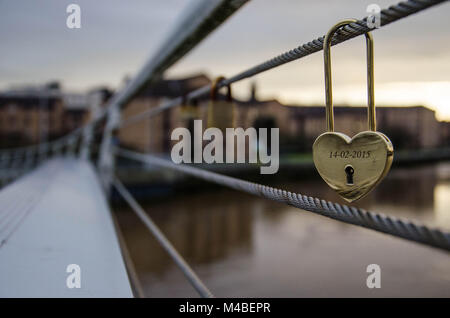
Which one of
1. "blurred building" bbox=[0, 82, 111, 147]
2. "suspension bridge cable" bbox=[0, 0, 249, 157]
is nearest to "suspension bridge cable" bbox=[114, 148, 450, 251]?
"suspension bridge cable" bbox=[0, 0, 249, 157]

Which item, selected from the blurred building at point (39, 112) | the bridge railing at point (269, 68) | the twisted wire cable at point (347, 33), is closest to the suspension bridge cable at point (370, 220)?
the bridge railing at point (269, 68)

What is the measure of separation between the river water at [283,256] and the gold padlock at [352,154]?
638 millimetres

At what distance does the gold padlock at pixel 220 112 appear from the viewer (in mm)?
772

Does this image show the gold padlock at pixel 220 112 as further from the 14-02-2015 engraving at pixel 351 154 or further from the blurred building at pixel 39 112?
the blurred building at pixel 39 112

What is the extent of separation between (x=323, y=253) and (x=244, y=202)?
246 inches

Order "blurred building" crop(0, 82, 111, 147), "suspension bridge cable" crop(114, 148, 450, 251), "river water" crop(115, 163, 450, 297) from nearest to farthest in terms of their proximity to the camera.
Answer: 1. "suspension bridge cable" crop(114, 148, 450, 251)
2. "river water" crop(115, 163, 450, 297)
3. "blurred building" crop(0, 82, 111, 147)

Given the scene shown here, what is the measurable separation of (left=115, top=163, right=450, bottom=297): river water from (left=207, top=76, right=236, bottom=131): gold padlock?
0.52 meters

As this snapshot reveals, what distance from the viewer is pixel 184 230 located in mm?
7316

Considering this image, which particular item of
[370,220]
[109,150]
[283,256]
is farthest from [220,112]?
[283,256]

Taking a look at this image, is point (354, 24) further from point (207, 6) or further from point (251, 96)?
point (251, 96)

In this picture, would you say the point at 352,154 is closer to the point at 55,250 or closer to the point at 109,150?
the point at 55,250

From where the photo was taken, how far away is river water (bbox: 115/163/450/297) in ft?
10.4

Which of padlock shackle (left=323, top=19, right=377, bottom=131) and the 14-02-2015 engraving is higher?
padlock shackle (left=323, top=19, right=377, bottom=131)

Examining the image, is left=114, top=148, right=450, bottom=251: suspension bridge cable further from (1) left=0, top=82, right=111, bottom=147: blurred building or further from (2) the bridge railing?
(1) left=0, top=82, right=111, bottom=147: blurred building
